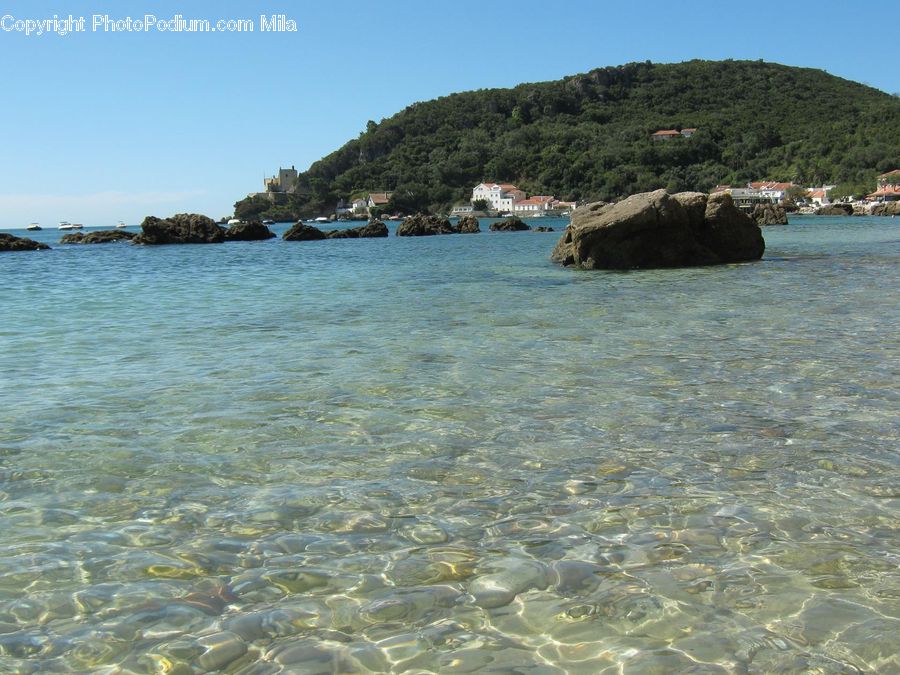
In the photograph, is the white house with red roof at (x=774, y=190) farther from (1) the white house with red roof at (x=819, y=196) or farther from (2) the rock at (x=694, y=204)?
(2) the rock at (x=694, y=204)

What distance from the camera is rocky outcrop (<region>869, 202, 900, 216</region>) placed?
9731 centimetres

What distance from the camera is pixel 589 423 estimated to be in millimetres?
5832

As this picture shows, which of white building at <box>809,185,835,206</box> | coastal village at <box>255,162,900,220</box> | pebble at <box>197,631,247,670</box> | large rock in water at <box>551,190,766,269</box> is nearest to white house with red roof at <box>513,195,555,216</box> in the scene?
coastal village at <box>255,162,900,220</box>

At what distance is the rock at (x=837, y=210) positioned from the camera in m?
105

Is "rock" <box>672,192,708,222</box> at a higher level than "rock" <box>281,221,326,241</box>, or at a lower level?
higher

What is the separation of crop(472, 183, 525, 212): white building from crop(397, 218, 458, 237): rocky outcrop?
71.5 metres

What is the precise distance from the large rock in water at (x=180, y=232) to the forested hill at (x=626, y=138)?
294 ft

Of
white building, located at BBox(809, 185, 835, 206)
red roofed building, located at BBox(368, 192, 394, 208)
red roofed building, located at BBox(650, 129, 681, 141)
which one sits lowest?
white building, located at BBox(809, 185, 835, 206)

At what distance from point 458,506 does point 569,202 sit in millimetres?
140512

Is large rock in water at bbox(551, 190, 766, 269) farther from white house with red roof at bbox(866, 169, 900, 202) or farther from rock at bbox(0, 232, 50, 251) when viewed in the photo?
white house with red roof at bbox(866, 169, 900, 202)

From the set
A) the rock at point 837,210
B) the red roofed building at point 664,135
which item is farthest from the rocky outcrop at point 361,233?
the red roofed building at point 664,135

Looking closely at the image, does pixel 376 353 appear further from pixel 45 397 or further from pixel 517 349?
pixel 45 397

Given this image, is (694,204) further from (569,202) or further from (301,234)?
(569,202)

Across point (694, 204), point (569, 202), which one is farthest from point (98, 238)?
point (569, 202)
